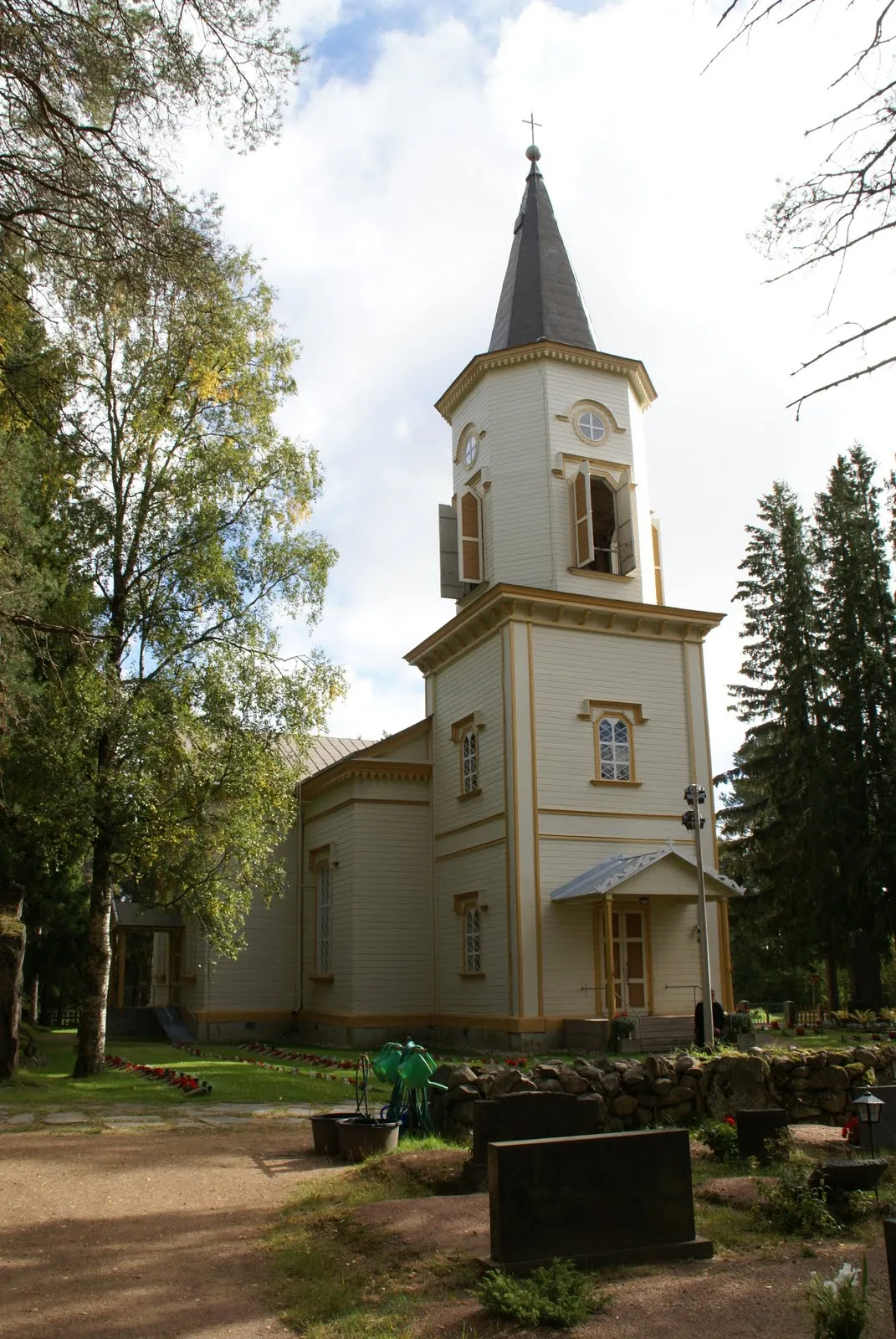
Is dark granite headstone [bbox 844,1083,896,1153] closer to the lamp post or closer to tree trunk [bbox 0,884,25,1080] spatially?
the lamp post

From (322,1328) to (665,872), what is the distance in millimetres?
16289

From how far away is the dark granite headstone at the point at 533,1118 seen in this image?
849 cm

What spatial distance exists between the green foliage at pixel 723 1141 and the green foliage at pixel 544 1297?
3.98 meters

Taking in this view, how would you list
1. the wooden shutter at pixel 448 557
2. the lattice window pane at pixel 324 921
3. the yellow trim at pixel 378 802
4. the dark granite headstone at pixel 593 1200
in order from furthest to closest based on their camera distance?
the lattice window pane at pixel 324 921
the wooden shutter at pixel 448 557
the yellow trim at pixel 378 802
the dark granite headstone at pixel 593 1200

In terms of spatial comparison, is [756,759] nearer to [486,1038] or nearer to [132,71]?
[486,1038]

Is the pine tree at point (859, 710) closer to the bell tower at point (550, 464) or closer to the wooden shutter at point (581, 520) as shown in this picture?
the bell tower at point (550, 464)

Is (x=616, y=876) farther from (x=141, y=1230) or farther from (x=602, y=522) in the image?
(x=141, y=1230)

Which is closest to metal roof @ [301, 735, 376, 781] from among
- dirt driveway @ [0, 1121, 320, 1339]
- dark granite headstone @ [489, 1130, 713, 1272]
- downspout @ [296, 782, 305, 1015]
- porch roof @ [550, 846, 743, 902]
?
downspout @ [296, 782, 305, 1015]

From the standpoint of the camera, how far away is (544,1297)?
5742mm

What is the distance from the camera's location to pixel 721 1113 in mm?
11117

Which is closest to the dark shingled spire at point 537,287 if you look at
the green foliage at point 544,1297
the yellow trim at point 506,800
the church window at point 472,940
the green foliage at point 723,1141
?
the yellow trim at point 506,800

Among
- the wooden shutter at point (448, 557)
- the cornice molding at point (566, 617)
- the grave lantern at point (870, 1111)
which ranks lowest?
the grave lantern at point (870, 1111)

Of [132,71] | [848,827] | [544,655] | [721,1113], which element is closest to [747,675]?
[848,827]

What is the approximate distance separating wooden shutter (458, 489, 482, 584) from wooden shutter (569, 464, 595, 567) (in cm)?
243
